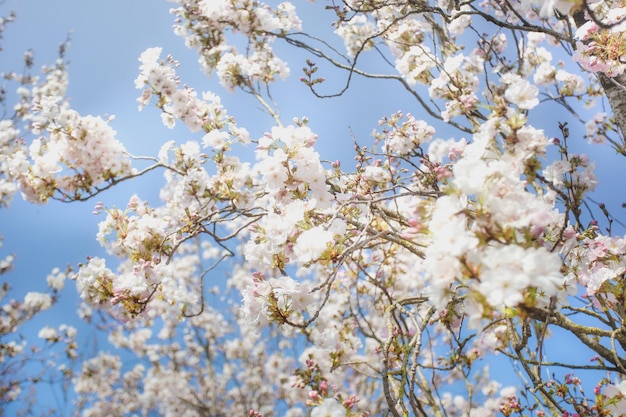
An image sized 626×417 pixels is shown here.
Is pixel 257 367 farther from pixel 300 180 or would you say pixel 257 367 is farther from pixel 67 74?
pixel 300 180

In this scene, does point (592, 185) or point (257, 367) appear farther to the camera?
point (257, 367)

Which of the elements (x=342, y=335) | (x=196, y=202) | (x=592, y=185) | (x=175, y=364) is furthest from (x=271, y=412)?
(x=592, y=185)

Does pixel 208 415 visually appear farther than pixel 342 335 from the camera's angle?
Yes

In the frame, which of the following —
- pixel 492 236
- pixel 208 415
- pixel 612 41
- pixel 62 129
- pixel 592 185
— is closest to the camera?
pixel 492 236

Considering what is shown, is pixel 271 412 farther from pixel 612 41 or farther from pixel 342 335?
pixel 612 41

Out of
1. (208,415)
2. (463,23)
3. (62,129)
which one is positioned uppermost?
(463,23)

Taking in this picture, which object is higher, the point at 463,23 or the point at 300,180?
the point at 463,23

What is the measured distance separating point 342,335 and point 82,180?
2444mm

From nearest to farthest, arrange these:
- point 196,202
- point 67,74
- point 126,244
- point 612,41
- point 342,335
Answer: point 612,41 → point 126,244 → point 196,202 → point 342,335 → point 67,74

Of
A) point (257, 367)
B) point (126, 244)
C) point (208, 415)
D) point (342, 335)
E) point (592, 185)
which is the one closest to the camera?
point (592, 185)

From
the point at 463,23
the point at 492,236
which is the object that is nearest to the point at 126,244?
the point at 492,236

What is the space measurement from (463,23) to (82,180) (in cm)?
351

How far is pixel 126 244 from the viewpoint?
2.35 meters

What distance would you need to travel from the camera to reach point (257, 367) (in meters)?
8.45
